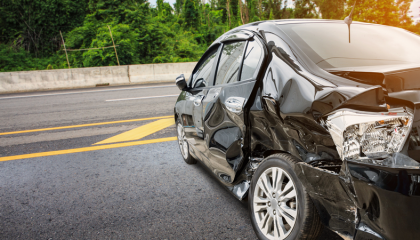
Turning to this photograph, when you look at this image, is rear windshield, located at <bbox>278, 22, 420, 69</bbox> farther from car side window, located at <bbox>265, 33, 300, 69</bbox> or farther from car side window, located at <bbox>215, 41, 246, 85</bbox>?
car side window, located at <bbox>215, 41, 246, 85</bbox>

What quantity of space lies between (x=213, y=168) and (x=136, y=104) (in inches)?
237

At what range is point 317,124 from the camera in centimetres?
156

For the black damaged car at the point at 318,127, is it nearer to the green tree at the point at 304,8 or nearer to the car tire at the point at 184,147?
the car tire at the point at 184,147

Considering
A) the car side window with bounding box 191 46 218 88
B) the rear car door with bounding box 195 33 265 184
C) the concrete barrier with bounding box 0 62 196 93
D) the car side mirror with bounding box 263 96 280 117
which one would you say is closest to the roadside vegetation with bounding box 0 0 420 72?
the concrete barrier with bounding box 0 62 196 93

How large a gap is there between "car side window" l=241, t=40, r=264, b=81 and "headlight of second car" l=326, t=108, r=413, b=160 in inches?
35.1

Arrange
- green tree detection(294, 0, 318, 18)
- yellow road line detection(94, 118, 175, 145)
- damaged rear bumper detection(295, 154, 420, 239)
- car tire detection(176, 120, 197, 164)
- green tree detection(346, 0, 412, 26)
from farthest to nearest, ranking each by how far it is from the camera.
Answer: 1. green tree detection(294, 0, 318, 18)
2. green tree detection(346, 0, 412, 26)
3. yellow road line detection(94, 118, 175, 145)
4. car tire detection(176, 120, 197, 164)
5. damaged rear bumper detection(295, 154, 420, 239)

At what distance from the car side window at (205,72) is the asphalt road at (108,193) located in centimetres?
101

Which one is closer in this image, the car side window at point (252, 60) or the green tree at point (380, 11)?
the car side window at point (252, 60)

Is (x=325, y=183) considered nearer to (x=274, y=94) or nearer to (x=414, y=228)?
(x=414, y=228)

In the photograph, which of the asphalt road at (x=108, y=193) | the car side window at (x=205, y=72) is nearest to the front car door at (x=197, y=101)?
the car side window at (x=205, y=72)

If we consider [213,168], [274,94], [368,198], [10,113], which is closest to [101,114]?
[10,113]

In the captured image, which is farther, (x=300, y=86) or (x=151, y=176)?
(x=151, y=176)

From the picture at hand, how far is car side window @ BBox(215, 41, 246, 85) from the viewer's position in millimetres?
2541

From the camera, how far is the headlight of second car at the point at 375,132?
54.0 inches
